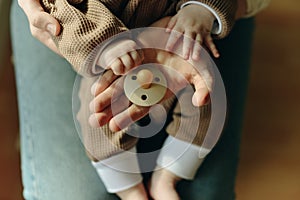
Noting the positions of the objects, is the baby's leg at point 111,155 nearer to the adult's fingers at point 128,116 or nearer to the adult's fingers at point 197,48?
the adult's fingers at point 128,116

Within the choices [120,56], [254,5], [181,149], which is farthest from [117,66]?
[254,5]

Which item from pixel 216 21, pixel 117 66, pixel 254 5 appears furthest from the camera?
pixel 254 5

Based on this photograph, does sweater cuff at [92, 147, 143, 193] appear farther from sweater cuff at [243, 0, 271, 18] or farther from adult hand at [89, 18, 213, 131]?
sweater cuff at [243, 0, 271, 18]

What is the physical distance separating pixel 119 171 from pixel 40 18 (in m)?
0.26

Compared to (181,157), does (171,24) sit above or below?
above

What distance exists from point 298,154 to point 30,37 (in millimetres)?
603

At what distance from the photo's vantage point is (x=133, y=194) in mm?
894

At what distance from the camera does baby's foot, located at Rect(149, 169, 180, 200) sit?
892mm

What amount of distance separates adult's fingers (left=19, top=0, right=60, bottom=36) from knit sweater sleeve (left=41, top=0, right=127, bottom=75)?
0.4 inches

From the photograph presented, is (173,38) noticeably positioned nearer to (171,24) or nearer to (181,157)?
(171,24)

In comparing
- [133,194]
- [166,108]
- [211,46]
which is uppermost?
[211,46]

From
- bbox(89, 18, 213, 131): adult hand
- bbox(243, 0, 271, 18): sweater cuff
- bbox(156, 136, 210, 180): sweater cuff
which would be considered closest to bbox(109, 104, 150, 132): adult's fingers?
bbox(89, 18, 213, 131): adult hand

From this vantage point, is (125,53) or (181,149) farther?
(181,149)

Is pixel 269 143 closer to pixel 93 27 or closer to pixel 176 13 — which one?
pixel 176 13
